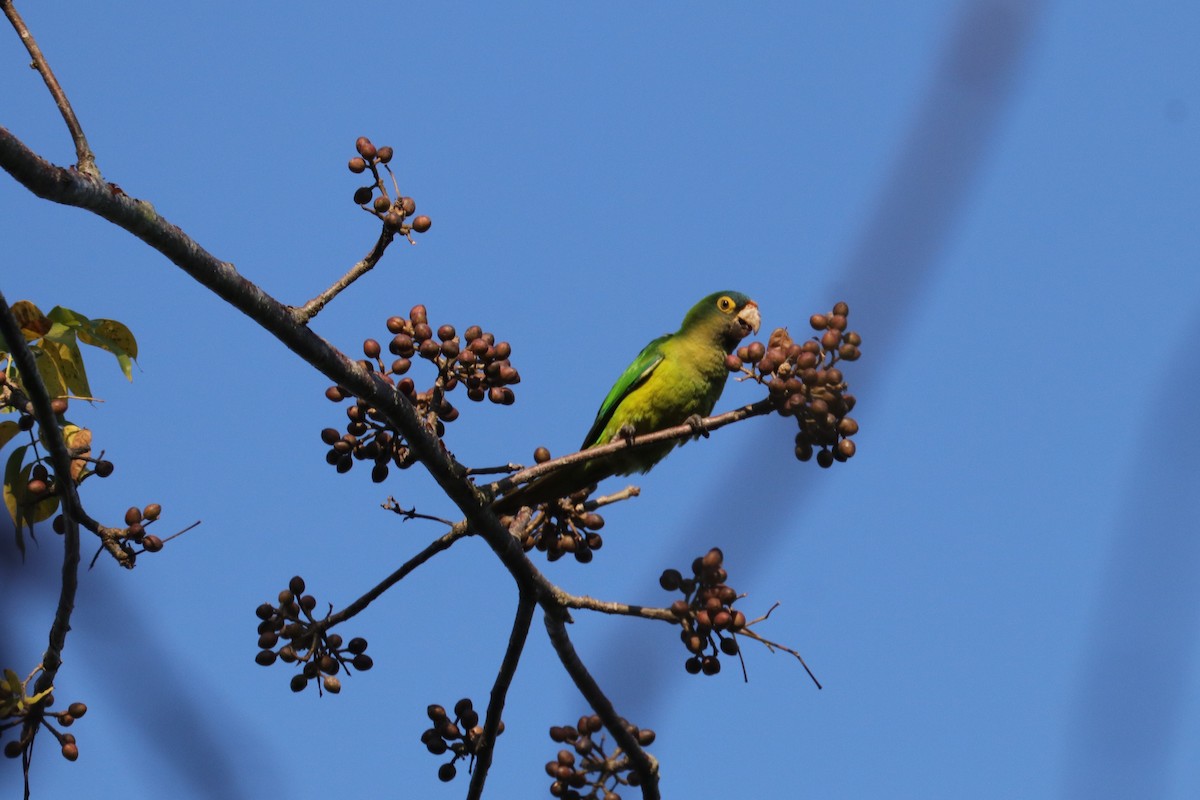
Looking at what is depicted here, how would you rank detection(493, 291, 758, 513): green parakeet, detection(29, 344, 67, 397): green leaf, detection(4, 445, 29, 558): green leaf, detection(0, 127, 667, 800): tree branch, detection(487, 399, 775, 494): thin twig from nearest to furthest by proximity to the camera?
detection(0, 127, 667, 800): tree branch, detection(4, 445, 29, 558): green leaf, detection(29, 344, 67, 397): green leaf, detection(487, 399, 775, 494): thin twig, detection(493, 291, 758, 513): green parakeet

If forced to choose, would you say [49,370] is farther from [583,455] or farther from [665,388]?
[665,388]

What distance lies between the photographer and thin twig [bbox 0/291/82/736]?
10.5 ft

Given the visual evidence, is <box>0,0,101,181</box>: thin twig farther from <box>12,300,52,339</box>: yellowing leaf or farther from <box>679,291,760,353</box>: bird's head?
<box>679,291,760,353</box>: bird's head

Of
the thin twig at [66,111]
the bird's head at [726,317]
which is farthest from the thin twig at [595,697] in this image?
the bird's head at [726,317]

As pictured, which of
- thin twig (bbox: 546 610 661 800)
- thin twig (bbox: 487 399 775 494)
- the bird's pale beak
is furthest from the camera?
the bird's pale beak

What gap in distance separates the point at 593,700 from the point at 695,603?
2.02ft

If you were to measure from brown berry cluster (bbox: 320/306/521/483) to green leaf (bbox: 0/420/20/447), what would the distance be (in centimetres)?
97

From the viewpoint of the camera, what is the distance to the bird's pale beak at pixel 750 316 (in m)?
7.52

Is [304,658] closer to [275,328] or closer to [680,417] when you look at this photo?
[275,328]

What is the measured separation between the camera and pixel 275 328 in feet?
11.5

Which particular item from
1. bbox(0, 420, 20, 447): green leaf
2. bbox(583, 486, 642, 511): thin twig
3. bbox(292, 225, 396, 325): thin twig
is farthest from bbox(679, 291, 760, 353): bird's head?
bbox(0, 420, 20, 447): green leaf

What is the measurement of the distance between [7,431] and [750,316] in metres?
4.92

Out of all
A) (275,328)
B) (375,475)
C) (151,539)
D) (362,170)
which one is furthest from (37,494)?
(362,170)

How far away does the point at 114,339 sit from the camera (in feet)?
12.5
